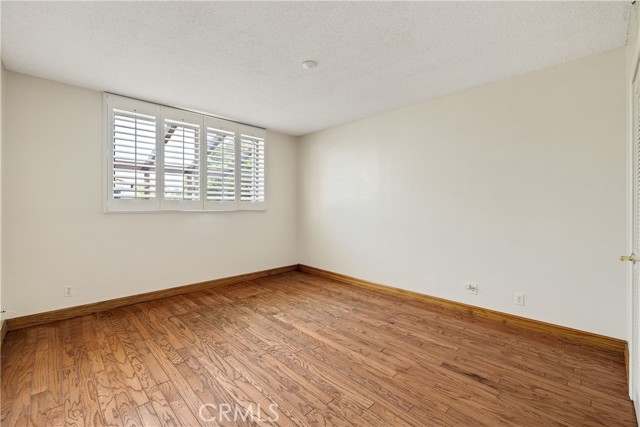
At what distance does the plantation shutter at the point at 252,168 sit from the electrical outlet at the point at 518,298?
3696 millimetres

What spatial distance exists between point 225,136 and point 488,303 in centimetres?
414

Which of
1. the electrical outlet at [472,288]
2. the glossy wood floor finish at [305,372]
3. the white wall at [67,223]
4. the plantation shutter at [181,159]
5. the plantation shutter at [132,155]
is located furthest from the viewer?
the plantation shutter at [181,159]

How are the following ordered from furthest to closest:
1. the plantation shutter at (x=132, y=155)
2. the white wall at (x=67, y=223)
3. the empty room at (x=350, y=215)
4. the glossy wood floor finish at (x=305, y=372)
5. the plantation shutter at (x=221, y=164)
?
1. the plantation shutter at (x=221, y=164)
2. the plantation shutter at (x=132, y=155)
3. the white wall at (x=67, y=223)
4. the empty room at (x=350, y=215)
5. the glossy wood floor finish at (x=305, y=372)

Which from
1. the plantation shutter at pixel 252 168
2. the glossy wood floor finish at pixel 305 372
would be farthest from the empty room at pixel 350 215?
the plantation shutter at pixel 252 168

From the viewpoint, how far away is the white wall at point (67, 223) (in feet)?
8.80

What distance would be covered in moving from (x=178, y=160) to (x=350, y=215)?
2614 mm

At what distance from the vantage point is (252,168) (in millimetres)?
4566

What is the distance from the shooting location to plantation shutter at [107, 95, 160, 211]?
10.4 feet

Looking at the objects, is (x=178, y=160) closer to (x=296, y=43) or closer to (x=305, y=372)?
(x=296, y=43)

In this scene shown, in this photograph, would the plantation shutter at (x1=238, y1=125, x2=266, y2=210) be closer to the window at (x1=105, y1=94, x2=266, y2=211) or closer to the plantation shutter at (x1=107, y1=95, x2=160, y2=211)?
the window at (x1=105, y1=94, x2=266, y2=211)

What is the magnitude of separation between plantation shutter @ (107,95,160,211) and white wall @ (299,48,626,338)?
2.80 metres

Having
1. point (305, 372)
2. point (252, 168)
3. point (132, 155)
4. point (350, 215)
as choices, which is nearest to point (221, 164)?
point (252, 168)

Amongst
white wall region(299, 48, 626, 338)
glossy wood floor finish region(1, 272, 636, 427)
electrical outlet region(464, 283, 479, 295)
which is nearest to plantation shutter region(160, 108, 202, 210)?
glossy wood floor finish region(1, 272, 636, 427)

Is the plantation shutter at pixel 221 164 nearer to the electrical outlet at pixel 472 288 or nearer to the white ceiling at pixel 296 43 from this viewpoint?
the white ceiling at pixel 296 43
